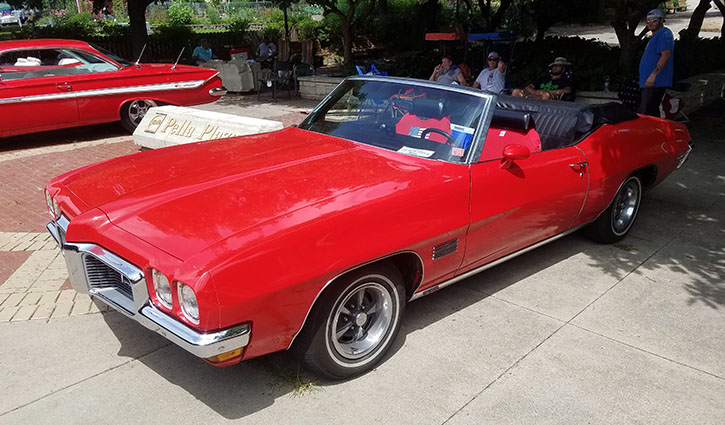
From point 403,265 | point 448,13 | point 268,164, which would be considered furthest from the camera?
point 448,13

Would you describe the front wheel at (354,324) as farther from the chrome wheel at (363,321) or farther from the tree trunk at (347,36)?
the tree trunk at (347,36)

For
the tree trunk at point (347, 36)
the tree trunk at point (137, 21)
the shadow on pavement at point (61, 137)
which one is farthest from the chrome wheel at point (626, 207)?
the tree trunk at point (137, 21)

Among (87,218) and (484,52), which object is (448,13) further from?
(87,218)

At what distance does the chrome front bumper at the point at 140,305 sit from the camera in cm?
258

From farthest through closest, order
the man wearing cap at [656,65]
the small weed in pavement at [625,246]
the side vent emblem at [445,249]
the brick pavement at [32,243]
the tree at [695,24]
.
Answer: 1. the tree at [695,24]
2. the man wearing cap at [656,65]
3. the small weed in pavement at [625,246]
4. the brick pavement at [32,243]
5. the side vent emblem at [445,249]

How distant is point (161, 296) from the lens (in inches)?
108

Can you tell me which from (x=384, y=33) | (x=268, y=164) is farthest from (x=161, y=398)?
(x=384, y=33)

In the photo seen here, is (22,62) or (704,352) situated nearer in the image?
(704,352)

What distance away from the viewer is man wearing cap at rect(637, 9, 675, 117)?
7.50 meters

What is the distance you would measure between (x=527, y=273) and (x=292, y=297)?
256cm

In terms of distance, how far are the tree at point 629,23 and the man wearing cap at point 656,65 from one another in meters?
2.82

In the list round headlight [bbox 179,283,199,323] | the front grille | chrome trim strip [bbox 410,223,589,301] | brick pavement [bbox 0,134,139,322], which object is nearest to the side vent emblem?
chrome trim strip [bbox 410,223,589,301]

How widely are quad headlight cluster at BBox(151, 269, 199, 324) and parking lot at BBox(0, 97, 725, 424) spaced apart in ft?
2.18

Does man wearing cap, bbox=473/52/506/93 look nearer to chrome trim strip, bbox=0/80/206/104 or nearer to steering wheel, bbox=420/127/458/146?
chrome trim strip, bbox=0/80/206/104
